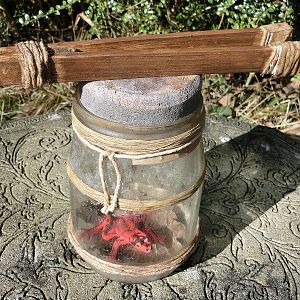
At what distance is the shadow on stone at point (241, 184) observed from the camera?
1557mm

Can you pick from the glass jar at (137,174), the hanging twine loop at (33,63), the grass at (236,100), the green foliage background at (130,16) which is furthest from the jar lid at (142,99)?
the grass at (236,100)

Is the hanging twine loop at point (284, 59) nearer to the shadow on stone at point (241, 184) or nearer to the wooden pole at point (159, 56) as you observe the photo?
the wooden pole at point (159, 56)

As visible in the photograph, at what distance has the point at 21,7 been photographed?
8.14 ft

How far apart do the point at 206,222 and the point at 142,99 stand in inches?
22.7

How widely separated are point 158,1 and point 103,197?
1240 mm

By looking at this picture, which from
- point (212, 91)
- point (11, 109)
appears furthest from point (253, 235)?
point (11, 109)

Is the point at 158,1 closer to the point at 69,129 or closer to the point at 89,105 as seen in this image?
the point at 69,129

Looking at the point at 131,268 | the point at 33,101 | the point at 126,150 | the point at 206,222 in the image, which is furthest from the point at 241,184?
the point at 33,101

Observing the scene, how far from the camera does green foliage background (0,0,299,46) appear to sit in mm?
2158

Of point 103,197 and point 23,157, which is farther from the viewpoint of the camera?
point 23,157

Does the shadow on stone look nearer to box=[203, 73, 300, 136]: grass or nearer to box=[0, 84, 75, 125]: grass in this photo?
box=[203, 73, 300, 136]: grass

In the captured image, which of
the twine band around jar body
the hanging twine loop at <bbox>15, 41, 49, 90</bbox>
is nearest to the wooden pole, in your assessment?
the hanging twine loop at <bbox>15, 41, 49, 90</bbox>

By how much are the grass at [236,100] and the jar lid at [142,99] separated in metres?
1.25

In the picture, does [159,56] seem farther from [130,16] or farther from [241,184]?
[130,16]
